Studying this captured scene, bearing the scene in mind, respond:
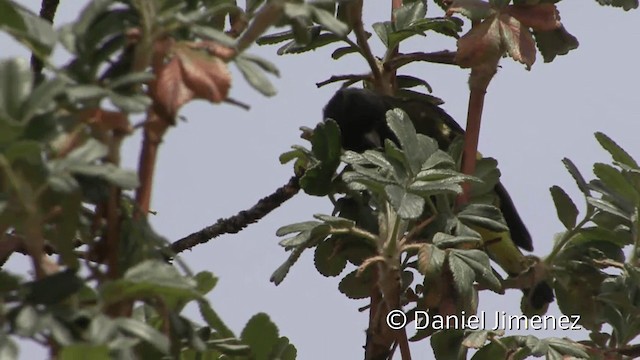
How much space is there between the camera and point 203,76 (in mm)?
973

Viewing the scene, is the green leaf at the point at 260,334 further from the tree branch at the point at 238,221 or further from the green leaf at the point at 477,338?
the tree branch at the point at 238,221

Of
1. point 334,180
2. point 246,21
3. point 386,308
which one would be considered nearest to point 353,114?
point 334,180

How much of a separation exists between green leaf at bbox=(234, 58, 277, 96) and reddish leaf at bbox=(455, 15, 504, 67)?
35.4 inches

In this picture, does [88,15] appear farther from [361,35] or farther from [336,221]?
[361,35]

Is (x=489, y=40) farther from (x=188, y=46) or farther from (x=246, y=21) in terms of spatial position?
(x=188, y=46)

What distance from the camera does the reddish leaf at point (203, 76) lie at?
0.97 meters

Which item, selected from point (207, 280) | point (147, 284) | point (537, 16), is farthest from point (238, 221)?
point (147, 284)

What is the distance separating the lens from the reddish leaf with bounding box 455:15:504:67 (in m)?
1.86

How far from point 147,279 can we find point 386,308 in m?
0.89

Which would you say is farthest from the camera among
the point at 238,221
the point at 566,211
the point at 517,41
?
the point at 238,221

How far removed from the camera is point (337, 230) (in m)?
1.69

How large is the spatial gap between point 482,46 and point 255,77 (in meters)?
0.92

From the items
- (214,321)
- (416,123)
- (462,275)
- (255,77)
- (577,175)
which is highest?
(416,123)

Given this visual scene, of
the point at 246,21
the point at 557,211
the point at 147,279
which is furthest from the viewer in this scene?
the point at 557,211
